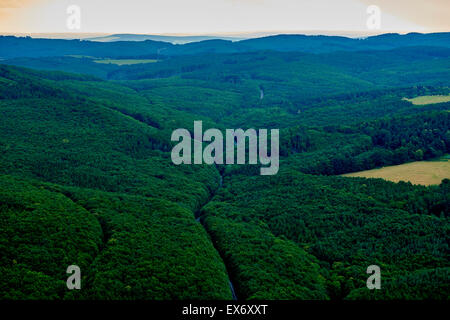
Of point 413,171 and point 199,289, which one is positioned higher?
point 413,171

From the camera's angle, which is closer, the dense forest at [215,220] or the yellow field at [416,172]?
the dense forest at [215,220]

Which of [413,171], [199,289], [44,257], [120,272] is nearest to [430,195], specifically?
[413,171]

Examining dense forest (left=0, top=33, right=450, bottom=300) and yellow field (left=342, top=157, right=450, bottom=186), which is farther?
yellow field (left=342, top=157, right=450, bottom=186)

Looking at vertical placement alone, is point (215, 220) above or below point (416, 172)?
below

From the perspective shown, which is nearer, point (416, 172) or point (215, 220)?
point (215, 220)

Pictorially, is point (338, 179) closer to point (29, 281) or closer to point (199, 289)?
point (199, 289)
